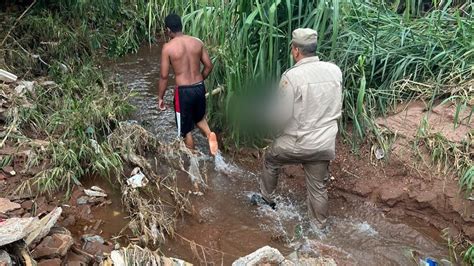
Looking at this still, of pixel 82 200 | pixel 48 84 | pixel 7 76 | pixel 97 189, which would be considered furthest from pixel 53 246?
pixel 48 84

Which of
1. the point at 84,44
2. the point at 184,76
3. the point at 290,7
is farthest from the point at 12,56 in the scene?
the point at 290,7

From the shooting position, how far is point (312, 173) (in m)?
3.60

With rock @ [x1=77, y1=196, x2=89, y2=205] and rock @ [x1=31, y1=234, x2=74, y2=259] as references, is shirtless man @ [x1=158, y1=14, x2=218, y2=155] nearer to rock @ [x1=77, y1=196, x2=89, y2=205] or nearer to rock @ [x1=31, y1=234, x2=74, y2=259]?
rock @ [x1=77, y1=196, x2=89, y2=205]

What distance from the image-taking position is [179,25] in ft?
14.0

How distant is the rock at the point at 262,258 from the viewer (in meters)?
2.96

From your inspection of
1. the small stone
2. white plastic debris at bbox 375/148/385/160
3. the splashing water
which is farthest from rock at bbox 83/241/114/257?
white plastic debris at bbox 375/148/385/160

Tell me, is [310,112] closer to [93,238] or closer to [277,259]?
[277,259]

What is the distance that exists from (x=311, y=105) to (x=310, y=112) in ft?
0.17

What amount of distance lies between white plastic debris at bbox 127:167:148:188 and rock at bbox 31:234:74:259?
3.01ft

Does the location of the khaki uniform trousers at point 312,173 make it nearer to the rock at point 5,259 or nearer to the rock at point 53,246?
the rock at point 53,246

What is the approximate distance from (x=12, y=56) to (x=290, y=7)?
11.4 feet

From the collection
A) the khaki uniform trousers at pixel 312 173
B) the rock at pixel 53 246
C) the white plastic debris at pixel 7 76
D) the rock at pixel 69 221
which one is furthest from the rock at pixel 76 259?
the white plastic debris at pixel 7 76

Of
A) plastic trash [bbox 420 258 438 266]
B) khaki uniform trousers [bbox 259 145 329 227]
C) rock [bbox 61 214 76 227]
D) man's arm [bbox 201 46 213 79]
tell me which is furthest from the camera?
man's arm [bbox 201 46 213 79]

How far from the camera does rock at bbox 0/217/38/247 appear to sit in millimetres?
2471
